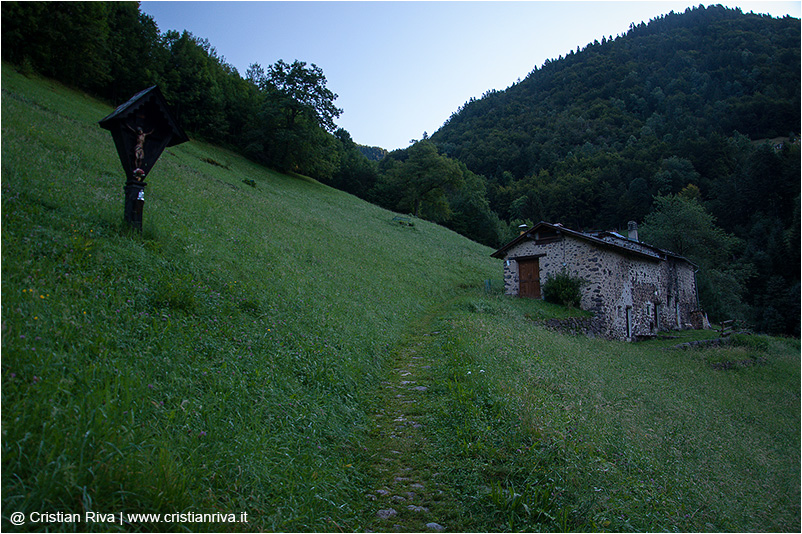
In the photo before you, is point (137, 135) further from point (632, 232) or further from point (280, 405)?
point (632, 232)

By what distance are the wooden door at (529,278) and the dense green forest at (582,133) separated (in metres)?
22.4

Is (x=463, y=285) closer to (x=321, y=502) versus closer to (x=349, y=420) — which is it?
(x=349, y=420)

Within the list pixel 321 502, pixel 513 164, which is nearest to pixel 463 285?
pixel 321 502

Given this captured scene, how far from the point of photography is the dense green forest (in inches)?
1639

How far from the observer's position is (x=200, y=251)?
9.66 metres

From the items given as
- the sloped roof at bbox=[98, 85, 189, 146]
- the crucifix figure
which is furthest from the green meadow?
the sloped roof at bbox=[98, 85, 189, 146]

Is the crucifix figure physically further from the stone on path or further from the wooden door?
the wooden door

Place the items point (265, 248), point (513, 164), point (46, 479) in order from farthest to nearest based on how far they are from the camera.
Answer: point (513, 164) → point (265, 248) → point (46, 479)

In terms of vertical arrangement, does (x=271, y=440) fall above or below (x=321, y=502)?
above

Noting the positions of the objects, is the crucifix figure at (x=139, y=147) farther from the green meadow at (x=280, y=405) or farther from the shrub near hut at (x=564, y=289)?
the shrub near hut at (x=564, y=289)

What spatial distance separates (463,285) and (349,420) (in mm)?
21415

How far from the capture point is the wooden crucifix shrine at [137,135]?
813 cm

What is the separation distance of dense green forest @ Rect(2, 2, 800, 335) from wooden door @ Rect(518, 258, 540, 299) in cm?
2237

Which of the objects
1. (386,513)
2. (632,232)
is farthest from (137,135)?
(632,232)
